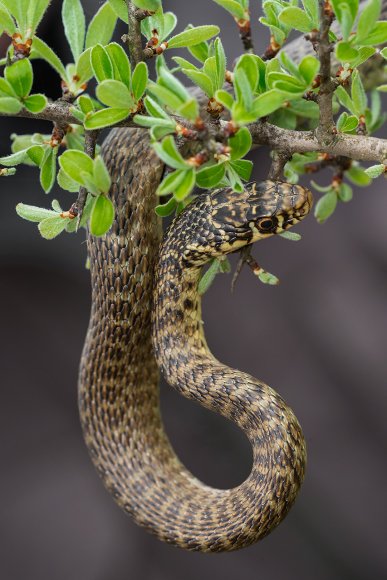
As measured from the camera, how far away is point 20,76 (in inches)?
20.8

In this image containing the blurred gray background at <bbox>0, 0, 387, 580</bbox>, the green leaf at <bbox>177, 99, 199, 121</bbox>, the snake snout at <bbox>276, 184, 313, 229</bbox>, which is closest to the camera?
the green leaf at <bbox>177, 99, 199, 121</bbox>

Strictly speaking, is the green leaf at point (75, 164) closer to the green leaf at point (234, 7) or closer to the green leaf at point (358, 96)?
the green leaf at point (234, 7)

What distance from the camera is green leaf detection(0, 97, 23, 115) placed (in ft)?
1.69

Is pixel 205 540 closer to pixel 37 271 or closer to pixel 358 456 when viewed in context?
pixel 358 456

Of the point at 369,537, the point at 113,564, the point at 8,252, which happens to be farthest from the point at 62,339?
the point at 369,537

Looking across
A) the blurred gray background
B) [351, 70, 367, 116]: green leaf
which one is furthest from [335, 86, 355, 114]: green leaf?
the blurred gray background

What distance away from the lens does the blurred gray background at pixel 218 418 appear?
1.52 m

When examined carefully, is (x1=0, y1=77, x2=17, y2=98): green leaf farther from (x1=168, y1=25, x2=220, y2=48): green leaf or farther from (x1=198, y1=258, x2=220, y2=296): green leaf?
(x1=198, y1=258, x2=220, y2=296): green leaf

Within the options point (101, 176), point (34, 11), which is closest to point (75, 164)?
point (101, 176)

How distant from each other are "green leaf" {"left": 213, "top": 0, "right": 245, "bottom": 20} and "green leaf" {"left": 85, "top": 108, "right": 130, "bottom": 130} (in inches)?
5.2

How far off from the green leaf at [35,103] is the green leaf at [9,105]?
0.01 meters

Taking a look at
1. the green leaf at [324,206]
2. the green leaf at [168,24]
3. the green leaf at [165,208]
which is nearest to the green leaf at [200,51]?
the green leaf at [168,24]

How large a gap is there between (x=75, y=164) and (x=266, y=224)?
215 millimetres

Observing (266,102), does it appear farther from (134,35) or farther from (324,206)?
(324,206)
